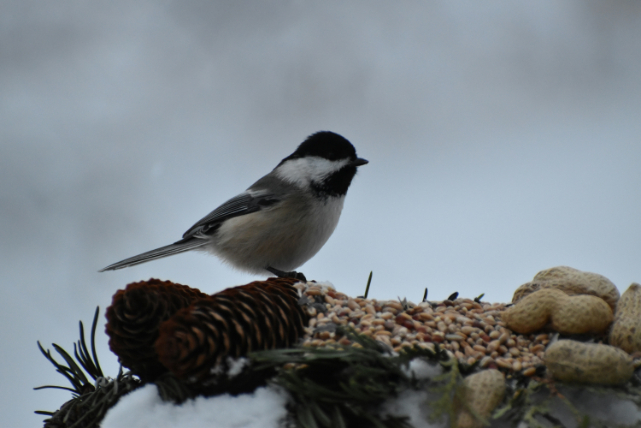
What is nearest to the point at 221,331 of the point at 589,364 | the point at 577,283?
the point at 589,364

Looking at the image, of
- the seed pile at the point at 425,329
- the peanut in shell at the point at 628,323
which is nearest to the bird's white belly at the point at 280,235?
the seed pile at the point at 425,329

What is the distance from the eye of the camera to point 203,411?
59cm

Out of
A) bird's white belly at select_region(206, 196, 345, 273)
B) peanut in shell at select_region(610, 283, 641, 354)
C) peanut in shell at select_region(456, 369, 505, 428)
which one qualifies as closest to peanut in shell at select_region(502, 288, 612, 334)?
peanut in shell at select_region(610, 283, 641, 354)

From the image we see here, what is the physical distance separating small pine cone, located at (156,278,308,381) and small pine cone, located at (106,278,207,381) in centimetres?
7

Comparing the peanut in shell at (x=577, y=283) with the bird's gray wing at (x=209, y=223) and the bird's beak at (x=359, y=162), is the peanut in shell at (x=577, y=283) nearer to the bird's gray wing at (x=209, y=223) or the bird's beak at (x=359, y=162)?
the bird's beak at (x=359, y=162)

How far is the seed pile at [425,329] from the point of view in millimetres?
627

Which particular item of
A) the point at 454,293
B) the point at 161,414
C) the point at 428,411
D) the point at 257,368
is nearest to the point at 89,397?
the point at 161,414

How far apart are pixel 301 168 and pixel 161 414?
76 centimetres

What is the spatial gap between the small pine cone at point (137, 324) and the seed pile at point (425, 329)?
0.58 ft

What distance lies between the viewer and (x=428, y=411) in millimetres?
566

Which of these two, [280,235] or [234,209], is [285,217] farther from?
[234,209]

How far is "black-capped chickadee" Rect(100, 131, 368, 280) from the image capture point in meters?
1.17

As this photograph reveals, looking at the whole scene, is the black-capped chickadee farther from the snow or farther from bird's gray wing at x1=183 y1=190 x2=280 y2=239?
the snow

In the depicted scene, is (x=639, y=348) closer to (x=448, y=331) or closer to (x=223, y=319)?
(x=448, y=331)
